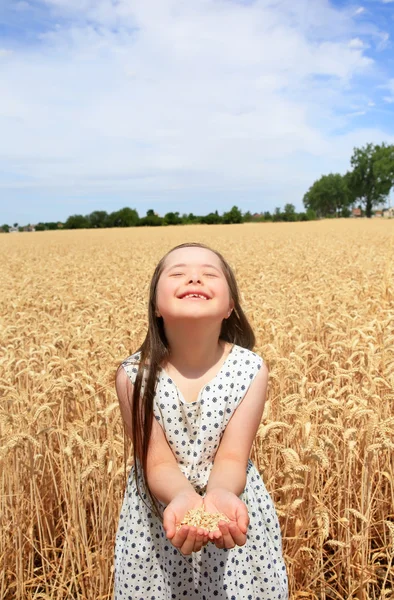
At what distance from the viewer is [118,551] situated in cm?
208

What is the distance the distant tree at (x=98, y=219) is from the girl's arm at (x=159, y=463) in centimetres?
8667

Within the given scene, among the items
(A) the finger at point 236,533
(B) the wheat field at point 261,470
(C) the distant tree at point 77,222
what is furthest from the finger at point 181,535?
(C) the distant tree at point 77,222

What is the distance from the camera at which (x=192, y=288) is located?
6.40ft

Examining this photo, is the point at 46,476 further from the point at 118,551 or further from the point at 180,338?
the point at 180,338

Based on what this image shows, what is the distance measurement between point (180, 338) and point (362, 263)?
12373mm

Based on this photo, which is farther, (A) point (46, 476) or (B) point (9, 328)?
(B) point (9, 328)

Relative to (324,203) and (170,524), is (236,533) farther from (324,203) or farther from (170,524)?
(324,203)

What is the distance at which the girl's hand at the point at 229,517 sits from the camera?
1515 millimetres

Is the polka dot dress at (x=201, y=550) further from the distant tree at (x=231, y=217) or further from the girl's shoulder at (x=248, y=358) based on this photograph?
the distant tree at (x=231, y=217)

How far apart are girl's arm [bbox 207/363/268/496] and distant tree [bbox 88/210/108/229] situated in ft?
285

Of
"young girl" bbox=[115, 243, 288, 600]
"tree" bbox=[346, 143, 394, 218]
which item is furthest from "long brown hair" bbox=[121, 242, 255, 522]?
"tree" bbox=[346, 143, 394, 218]

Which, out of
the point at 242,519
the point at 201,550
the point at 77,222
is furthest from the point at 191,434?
the point at 77,222

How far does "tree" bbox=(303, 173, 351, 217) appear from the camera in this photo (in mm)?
118375

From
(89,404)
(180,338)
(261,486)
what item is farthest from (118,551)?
(89,404)
